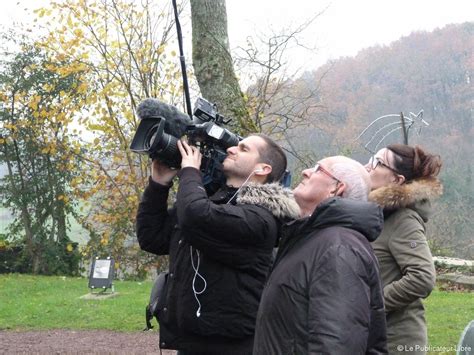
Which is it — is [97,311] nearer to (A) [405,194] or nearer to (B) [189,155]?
(B) [189,155]

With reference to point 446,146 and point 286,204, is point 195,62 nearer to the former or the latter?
point 286,204

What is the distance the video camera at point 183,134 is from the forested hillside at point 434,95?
18492 mm

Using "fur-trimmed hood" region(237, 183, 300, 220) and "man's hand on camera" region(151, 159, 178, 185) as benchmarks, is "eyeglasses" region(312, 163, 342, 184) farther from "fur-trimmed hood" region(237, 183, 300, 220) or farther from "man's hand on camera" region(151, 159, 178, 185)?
"man's hand on camera" region(151, 159, 178, 185)

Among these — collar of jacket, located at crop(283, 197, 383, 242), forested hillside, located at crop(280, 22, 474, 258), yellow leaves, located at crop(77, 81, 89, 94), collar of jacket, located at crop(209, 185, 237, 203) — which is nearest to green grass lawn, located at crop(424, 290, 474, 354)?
collar of jacket, located at crop(209, 185, 237, 203)

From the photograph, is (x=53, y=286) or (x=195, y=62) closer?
(x=195, y=62)

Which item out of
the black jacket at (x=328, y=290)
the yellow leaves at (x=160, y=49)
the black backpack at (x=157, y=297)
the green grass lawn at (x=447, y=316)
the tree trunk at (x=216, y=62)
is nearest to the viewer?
the black jacket at (x=328, y=290)

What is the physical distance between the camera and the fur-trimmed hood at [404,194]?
9.34 feet

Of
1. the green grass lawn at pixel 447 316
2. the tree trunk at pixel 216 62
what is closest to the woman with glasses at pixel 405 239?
the tree trunk at pixel 216 62

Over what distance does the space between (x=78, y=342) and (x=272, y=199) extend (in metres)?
5.56

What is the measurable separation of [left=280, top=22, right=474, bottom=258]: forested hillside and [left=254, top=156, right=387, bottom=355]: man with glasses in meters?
19.4

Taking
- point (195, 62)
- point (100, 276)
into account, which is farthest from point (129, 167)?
point (195, 62)

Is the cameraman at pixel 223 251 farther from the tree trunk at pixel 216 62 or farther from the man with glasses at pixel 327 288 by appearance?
the tree trunk at pixel 216 62

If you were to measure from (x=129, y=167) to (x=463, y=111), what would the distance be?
28.3 m

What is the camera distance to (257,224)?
2570 millimetres
